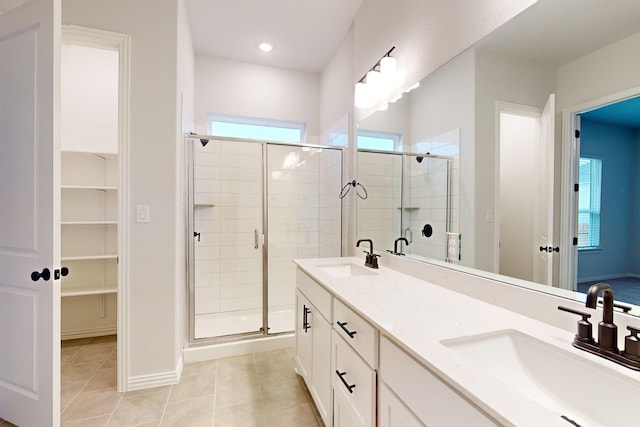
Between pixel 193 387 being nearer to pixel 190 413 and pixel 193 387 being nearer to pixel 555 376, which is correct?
pixel 190 413

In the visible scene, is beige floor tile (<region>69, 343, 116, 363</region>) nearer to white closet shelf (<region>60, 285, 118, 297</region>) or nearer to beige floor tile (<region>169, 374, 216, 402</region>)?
white closet shelf (<region>60, 285, 118, 297</region>)

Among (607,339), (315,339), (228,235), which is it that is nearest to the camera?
(607,339)

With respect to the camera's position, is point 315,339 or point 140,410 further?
point 140,410

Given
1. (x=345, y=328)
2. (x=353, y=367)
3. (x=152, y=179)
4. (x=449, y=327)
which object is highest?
(x=152, y=179)

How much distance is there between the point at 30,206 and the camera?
4.78ft

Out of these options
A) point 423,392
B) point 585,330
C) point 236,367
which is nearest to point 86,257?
point 236,367

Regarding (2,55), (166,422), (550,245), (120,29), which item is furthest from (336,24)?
(166,422)

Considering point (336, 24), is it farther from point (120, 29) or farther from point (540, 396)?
point (540, 396)

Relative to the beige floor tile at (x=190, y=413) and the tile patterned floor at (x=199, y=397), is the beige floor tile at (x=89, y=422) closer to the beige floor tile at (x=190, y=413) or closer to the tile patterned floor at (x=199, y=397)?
the tile patterned floor at (x=199, y=397)

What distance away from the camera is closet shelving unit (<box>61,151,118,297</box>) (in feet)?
8.62

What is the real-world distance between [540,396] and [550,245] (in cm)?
52

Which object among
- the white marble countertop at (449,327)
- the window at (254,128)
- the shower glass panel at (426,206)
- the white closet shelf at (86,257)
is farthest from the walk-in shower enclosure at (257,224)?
the white marble countertop at (449,327)

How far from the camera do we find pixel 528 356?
83 cm

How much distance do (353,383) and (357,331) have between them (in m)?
0.22
